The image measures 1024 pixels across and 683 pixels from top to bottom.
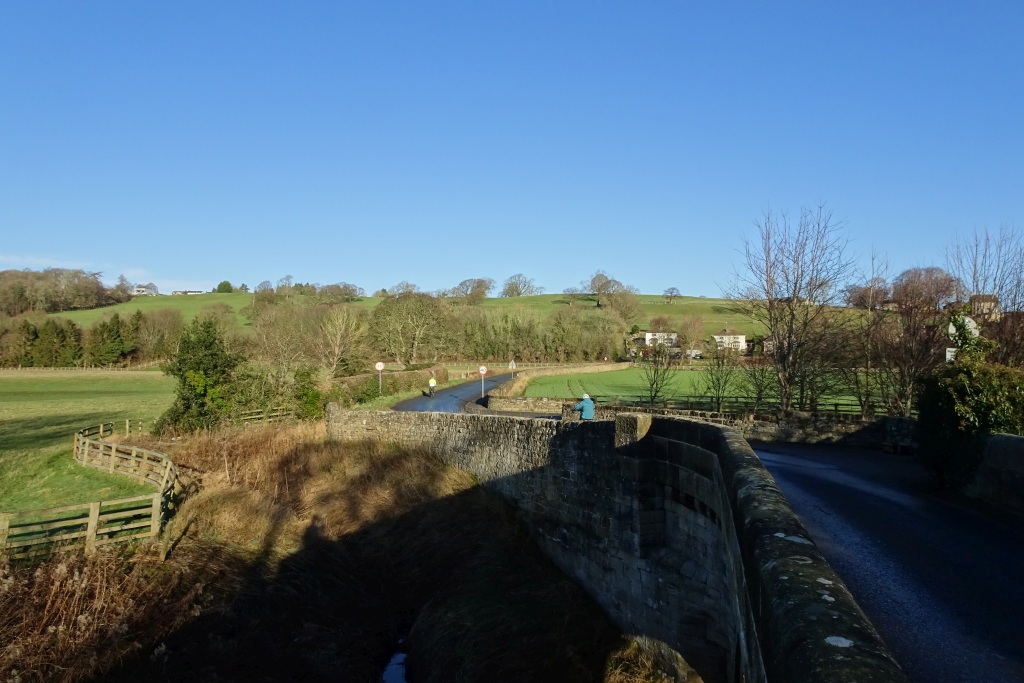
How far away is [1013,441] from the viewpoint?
9211 mm

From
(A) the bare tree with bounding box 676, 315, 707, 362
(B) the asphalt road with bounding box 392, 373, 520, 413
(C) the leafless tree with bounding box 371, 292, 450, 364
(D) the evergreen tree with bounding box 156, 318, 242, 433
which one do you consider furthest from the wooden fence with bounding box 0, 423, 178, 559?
(A) the bare tree with bounding box 676, 315, 707, 362

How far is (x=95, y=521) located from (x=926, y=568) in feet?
44.0

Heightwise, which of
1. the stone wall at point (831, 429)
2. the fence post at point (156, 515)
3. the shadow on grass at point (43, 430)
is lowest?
the shadow on grass at point (43, 430)

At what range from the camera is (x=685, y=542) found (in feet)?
29.7

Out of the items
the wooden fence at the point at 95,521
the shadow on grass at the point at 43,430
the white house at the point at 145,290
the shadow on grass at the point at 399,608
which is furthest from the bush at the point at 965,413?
the white house at the point at 145,290

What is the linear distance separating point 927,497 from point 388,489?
44.4 feet

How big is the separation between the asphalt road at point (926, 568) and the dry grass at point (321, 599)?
3495 mm

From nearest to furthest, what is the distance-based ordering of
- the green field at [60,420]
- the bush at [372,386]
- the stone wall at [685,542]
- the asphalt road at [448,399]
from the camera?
the stone wall at [685,542] < the green field at [60,420] < the bush at [372,386] < the asphalt road at [448,399]

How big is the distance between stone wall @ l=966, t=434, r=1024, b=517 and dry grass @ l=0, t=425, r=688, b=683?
4997mm

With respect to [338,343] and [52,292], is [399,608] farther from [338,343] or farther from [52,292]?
[52,292]

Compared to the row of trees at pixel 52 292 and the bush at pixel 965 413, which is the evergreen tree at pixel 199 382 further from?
the row of trees at pixel 52 292

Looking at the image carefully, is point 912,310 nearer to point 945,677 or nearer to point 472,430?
point 472,430

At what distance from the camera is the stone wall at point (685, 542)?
272 centimetres

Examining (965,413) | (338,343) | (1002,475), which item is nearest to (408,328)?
(338,343)
